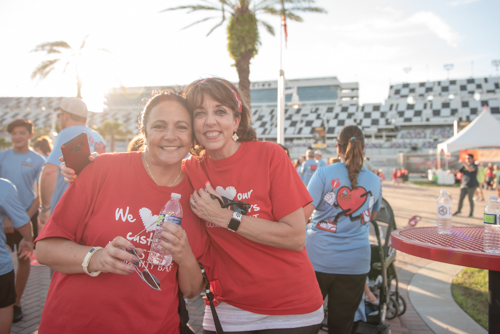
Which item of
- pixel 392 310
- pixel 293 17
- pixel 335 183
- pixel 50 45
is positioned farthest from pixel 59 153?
pixel 50 45

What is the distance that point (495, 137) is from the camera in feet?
67.5

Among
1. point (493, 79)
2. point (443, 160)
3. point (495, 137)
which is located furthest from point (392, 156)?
point (493, 79)

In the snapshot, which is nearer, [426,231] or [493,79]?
[426,231]

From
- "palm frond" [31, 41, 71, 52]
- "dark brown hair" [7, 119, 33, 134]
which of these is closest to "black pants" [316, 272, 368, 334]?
"dark brown hair" [7, 119, 33, 134]

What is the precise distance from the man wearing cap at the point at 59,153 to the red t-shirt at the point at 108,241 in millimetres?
1755

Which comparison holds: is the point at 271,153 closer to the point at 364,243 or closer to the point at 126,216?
the point at 126,216

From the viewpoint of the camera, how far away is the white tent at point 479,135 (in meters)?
20.8

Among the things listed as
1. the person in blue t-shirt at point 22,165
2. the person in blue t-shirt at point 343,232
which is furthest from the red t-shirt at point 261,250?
the person in blue t-shirt at point 22,165

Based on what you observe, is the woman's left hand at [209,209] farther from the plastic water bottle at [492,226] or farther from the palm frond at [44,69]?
the palm frond at [44,69]

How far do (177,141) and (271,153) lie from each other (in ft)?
1.64

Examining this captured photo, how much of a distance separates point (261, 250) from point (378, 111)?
6403cm

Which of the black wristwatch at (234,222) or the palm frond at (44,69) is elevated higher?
the palm frond at (44,69)

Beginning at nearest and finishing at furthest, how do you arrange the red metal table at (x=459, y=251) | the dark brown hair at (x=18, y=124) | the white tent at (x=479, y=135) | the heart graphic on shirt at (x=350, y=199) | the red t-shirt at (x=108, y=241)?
1. the red t-shirt at (x=108, y=241)
2. the red metal table at (x=459, y=251)
3. the heart graphic on shirt at (x=350, y=199)
4. the dark brown hair at (x=18, y=124)
5. the white tent at (x=479, y=135)

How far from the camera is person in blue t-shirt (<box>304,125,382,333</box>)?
8.75 ft
